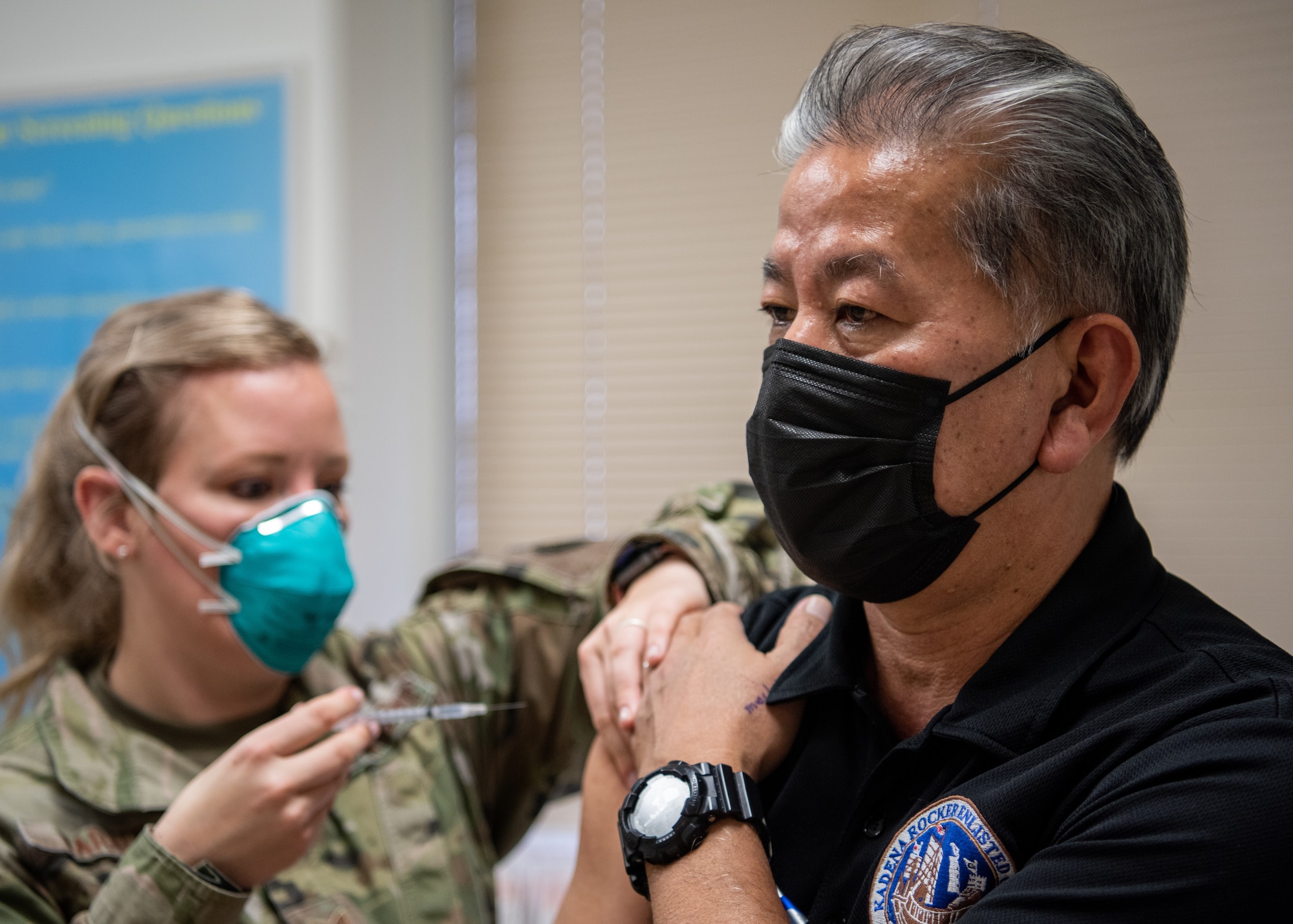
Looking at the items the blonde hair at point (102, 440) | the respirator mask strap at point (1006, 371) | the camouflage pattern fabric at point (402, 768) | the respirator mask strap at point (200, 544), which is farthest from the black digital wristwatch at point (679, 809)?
the blonde hair at point (102, 440)

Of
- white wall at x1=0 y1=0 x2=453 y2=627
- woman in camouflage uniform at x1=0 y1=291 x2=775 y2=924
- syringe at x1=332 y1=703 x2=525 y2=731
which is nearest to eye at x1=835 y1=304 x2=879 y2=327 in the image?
woman in camouflage uniform at x1=0 y1=291 x2=775 y2=924

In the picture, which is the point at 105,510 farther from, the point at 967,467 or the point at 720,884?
the point at 967,467

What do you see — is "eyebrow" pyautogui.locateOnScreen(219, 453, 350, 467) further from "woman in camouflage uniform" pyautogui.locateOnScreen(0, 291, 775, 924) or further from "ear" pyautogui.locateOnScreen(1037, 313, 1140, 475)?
"ear" pyautogui.locateOnScreen(1037, 313, 1140, 475)

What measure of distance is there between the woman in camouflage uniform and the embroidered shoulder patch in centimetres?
55

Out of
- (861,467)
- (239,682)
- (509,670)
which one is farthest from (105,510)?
(861,467)

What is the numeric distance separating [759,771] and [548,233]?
2.13m

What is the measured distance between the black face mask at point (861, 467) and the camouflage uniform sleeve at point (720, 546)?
55 centimetres

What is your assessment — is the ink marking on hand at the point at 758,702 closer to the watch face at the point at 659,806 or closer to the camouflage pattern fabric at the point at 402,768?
the watch face at the point at 659,806

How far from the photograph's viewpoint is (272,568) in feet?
5.72

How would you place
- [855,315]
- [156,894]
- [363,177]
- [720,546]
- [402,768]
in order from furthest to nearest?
[363,177] → [402,768] → [720,546] → [156,894] → [855,315]

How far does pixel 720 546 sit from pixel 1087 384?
0.76 m

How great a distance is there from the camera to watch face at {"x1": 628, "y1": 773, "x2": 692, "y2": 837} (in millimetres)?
1042

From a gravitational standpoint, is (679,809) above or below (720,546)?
below

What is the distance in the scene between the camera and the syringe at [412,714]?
68.1 inches
